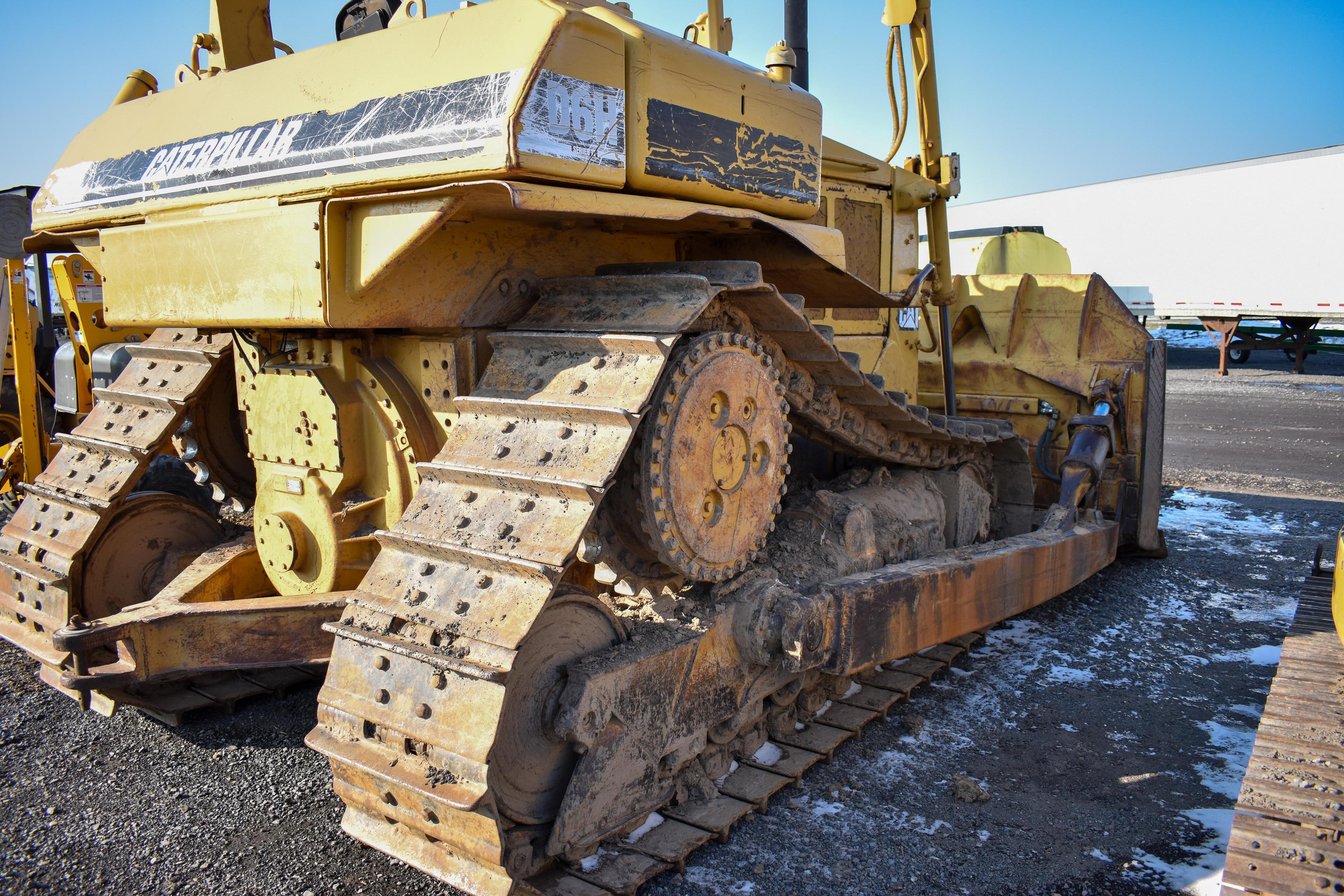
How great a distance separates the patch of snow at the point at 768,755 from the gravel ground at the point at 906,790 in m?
0.15

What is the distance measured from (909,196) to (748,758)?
3.63 meters

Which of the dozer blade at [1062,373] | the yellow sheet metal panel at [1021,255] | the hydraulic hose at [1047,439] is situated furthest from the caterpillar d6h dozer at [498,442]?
the yellow sheet metal panel at [1021,255]

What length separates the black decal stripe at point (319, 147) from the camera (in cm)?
275

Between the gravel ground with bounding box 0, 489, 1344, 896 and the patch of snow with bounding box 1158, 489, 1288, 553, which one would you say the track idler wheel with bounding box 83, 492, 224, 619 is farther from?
the patch of snow with bounding box 1158, 489, 1288, 553

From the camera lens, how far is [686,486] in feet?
9.86

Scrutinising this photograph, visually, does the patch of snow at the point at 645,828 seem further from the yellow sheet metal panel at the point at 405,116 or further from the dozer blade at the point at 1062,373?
the dozer blade at the point at 1062,373

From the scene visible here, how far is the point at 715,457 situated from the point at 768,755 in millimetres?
1247

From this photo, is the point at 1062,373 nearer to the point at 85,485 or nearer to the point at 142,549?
the point at 142,549

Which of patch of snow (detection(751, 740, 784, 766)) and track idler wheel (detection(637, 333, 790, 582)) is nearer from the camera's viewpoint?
track idler wheel (detection(637, 333, 790, 582))

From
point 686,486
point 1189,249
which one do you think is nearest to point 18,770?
point 686,486

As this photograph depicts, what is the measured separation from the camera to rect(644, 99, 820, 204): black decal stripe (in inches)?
120

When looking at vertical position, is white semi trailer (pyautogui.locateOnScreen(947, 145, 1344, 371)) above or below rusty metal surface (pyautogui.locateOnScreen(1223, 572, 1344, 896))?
above

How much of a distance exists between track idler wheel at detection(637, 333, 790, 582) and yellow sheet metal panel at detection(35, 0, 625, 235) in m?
0.64

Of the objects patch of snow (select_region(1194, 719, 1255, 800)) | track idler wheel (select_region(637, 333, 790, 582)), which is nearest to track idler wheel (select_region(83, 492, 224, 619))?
track idler wheel (select_region(637, 333, 790, 582))
